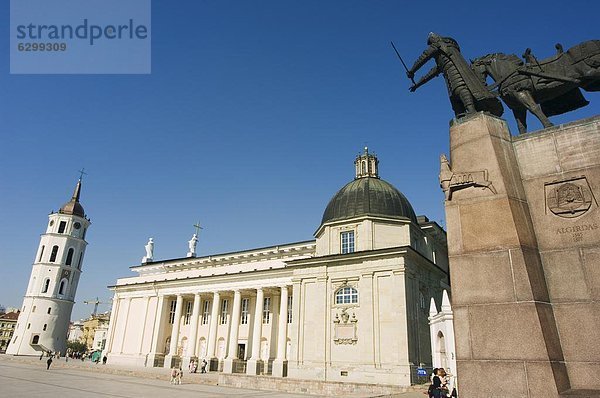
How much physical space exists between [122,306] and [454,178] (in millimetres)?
58767

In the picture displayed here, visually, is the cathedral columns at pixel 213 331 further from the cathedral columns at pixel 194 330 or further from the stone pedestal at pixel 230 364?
the stone pedestal at pixel 230 364

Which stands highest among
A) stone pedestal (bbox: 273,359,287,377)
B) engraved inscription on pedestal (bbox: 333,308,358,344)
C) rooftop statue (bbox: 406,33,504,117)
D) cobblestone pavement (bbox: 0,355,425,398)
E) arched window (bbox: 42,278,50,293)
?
arched window (bbox: 42,278,50,293)

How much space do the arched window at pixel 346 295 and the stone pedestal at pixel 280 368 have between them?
1012cm

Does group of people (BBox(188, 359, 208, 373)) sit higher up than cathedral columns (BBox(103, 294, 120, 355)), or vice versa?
cathedral columns (BBox(103, 294, 120, 355))

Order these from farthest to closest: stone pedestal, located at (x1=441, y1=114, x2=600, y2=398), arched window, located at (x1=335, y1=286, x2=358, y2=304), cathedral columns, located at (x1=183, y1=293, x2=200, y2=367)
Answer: cathedral columns, located at (x1=183, y1=293, x2=200, y2=367) → arched window, located at (x1=335, y1=286, x2=358, y2=304) → stone pedestal, located at (x1=441, y1=114, x2=600, y2=398)

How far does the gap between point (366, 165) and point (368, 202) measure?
26.2 ft

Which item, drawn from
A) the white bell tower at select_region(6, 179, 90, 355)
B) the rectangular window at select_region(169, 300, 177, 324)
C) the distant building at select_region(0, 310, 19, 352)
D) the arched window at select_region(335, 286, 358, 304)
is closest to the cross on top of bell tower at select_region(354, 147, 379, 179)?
the arched window at select_region(335, 286, 358, 304)

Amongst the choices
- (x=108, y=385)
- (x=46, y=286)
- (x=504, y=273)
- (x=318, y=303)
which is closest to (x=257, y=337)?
(x=318, y=303)

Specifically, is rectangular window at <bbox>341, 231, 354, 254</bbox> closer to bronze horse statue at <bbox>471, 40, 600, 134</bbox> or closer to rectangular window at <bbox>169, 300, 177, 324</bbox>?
bronze horse statue at <bbox>471, 40, 600, 134</bbox>

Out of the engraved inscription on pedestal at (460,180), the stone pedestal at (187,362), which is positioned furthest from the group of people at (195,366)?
the engraved inscription on pedestal at (460,180)

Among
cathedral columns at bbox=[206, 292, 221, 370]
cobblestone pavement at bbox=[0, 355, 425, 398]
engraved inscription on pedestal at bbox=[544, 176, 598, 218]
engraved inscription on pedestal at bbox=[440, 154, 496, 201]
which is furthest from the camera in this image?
cathedral columns at bbox=[206, 292, 221, 370]

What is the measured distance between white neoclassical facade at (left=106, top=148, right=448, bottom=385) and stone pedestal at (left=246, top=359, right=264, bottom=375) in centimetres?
11

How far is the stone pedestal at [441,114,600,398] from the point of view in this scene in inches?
267

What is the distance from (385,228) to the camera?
121 feet
